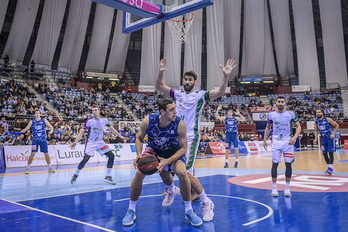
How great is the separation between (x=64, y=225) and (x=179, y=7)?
7.65 m

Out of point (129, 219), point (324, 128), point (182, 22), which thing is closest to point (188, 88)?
point (129, 219)

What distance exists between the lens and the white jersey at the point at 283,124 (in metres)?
6.05

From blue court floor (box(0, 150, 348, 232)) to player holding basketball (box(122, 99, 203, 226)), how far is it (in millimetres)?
295

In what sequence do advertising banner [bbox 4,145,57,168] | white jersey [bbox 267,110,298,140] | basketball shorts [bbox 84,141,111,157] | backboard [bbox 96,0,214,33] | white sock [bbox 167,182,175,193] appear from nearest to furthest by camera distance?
white sock [bbox 167,182,175,193] < white jersey [bbox 267,110,298,140] < basketball shorts [bbox 84,141,111,157] < backboard [bbox 96,0,214,33] < advertising banner [bbox 4,145,57,168]

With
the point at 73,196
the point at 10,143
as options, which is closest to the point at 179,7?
the point at 73,196

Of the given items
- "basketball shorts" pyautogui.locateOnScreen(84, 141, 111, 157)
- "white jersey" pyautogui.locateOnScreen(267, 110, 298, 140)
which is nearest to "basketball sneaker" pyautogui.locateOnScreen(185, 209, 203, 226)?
"white jersey" pyautogui.locateOnScreen(267, 110, 298, 140)

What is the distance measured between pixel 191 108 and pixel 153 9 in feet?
18.5

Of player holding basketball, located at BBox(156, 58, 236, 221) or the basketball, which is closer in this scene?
the basketball

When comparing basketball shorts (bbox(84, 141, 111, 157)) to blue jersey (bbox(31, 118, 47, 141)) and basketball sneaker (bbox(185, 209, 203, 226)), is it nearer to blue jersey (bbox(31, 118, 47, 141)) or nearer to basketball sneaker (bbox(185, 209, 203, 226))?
blue jersey (bbox(31, 118, 47, 141))

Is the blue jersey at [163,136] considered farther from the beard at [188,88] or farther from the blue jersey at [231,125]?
the blue jersey at [231,125]

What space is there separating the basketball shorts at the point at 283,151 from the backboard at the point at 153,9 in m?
4.88

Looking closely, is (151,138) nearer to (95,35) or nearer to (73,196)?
(73,196)

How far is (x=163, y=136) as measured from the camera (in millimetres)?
4023

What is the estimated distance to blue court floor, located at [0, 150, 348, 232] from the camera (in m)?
3.69
